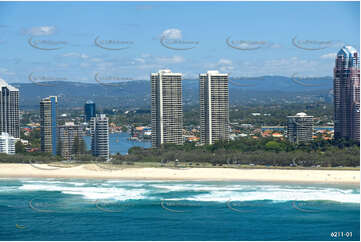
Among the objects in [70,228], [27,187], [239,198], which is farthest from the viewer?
[27,187]

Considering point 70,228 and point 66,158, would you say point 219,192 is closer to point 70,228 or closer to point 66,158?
point 70,228

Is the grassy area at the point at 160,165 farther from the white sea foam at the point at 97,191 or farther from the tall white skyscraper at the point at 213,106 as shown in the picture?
the tall white skyscraper at the point at 213,106

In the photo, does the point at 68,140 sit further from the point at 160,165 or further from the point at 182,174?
the point at 182,174

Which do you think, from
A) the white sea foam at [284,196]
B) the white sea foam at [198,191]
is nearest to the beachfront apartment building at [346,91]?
the white sea foam at [198,191]

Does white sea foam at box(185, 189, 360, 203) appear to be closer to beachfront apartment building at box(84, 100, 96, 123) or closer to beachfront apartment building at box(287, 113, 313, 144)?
beachfront apartment building at box(287, 113, 313, 144)

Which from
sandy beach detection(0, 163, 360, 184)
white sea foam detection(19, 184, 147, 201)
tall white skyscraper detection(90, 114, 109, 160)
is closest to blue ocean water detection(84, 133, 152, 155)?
tall white skyscraper detection(90, 114, 109, 160)

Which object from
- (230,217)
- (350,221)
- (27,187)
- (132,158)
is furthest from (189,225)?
(132,158)
